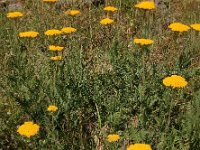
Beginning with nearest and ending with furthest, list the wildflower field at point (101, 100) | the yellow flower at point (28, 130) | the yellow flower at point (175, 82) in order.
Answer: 1. the yellow flower at point (28, 130)
2. the yellow flower at point (175, 82)
3. the wildflower field at point (101, 100)

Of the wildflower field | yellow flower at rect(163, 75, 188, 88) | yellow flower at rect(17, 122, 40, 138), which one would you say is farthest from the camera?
the wildflower field

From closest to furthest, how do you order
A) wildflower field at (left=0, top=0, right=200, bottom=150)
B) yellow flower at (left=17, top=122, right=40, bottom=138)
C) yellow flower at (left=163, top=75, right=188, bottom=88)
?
yellow flower at (left=17, top=122, right=40, bottom=138)
yellow flower at (left=163, top=75, right=188, bottom=88)
wildflower field at (left=0, top=0, right=200, bottom=150)

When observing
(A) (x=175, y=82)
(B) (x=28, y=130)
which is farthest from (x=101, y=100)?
(B) (x=28, y=130)

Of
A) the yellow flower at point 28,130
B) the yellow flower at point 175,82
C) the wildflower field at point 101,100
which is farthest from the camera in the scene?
the wildflower field at point 101,100

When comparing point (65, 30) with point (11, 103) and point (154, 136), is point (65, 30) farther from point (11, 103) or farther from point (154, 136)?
point (154, 136)

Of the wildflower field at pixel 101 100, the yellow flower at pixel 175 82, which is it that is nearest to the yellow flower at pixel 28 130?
the wildflower field at pixel 101 100

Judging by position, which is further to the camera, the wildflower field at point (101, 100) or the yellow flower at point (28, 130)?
the wildflower field at point (101, 100)

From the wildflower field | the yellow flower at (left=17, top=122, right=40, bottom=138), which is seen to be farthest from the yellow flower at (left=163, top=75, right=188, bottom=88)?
the yellow flower at (left=17, top=122, right=40, bottom=138)

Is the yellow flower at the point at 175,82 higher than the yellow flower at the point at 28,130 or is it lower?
higher

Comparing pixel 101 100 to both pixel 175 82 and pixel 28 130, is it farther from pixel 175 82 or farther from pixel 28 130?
pixel 28 130

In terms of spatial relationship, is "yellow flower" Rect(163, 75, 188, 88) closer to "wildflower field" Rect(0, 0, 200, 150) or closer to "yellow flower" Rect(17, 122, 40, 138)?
"wildflower field" Rect(0, 0, 200, 150)

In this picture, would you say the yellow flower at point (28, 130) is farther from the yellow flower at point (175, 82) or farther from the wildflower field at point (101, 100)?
the yellow flower at point (175, 82)

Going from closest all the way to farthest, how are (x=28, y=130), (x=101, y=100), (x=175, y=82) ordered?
(x=28, y=130), (x=175, y=82), (x=101, y=100)

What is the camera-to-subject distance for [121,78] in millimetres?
4809
